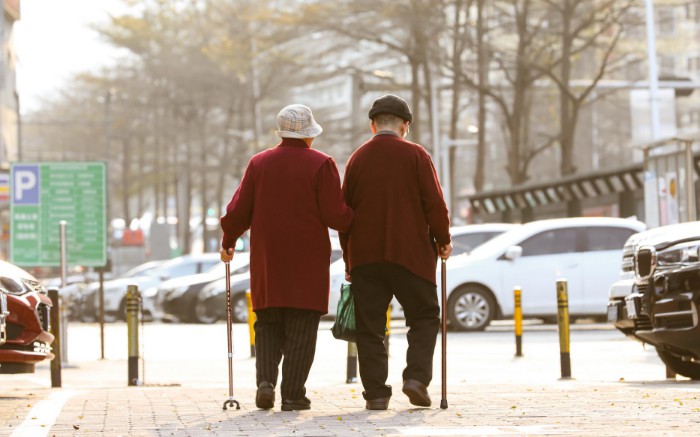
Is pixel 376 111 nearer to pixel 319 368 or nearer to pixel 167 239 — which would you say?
pixel 319 368

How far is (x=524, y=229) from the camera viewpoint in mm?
23250

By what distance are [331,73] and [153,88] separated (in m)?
16.7

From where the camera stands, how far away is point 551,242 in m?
23.0

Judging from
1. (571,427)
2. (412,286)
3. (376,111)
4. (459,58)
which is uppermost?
(459,58)

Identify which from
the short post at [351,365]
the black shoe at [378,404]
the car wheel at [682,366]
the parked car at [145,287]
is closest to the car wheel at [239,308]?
the parked car at [145,287]

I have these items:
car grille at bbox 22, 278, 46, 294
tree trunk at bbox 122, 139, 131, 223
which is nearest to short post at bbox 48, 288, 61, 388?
car grille at bbox 22, 278, 46, 294

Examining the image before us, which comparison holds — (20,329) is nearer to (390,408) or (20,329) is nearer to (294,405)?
(294,405)

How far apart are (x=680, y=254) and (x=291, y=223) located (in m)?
3.50

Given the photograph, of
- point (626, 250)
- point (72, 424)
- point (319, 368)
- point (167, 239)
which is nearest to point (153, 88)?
point (167, 239)

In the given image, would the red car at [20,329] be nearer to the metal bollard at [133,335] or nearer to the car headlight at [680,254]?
the metal bollard at [133,335]

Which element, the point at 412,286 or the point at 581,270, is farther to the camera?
the point at 581,270

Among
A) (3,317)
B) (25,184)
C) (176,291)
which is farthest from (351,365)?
(176,291)

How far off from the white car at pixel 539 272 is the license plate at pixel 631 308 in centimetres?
1084

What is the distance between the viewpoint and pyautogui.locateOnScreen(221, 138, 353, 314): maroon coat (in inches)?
346
